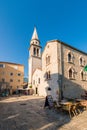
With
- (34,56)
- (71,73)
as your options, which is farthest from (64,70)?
(34,56)

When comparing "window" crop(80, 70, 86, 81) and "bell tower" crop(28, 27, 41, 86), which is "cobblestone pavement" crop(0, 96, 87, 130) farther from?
"bell tower" crop(28, 27, 41, 86)

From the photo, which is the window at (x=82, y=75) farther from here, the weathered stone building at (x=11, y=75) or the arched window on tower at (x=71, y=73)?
the weathered stone building at (x=11, y=75)

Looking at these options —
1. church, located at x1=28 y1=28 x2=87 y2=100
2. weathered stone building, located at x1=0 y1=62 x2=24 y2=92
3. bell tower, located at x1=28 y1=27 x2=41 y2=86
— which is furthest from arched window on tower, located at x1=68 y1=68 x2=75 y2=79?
weathered stone building, located at x1=0 y1=62 x2=24 y2=92

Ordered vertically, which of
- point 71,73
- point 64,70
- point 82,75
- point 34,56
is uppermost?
point 34,56

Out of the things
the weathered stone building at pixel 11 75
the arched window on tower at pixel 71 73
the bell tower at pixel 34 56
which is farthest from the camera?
the weathered stone building at pixel 11 75

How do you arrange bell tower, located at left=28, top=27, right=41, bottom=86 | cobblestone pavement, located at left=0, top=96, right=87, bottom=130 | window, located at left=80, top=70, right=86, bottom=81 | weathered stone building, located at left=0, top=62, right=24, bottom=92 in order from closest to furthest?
cobblestone pavement, located at left=0, top=96, right=87, bottom=130 < window, located at left=80, top=70, right=86, bottom=81 < bell tower, located at left=28, top=27, right=41, bottom=86 < weathered stone building, located at left=0, top=62, right=24, bottom=92

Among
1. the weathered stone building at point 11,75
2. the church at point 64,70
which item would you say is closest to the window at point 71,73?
the church at point 64,70

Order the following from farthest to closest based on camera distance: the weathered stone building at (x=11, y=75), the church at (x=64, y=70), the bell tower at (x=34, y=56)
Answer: the weathered stone building at (x=11, y=75) < the bell tower at (x=34, y=56) < the church at (x=64, y=70)

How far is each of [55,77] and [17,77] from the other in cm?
2792

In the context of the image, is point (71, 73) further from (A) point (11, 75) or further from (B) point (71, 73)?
(A) point (11, 75)

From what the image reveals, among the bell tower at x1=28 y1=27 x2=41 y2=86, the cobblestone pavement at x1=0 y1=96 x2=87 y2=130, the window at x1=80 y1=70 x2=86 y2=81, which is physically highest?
the bell tower at x1=28 y1=27 x2=41 y2=86

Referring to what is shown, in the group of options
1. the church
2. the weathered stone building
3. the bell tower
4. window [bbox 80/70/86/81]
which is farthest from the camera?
the weathered stone building

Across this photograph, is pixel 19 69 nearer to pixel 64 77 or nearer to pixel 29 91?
pixel 29 91

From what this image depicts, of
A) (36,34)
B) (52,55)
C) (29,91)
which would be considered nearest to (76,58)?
(52,55)
